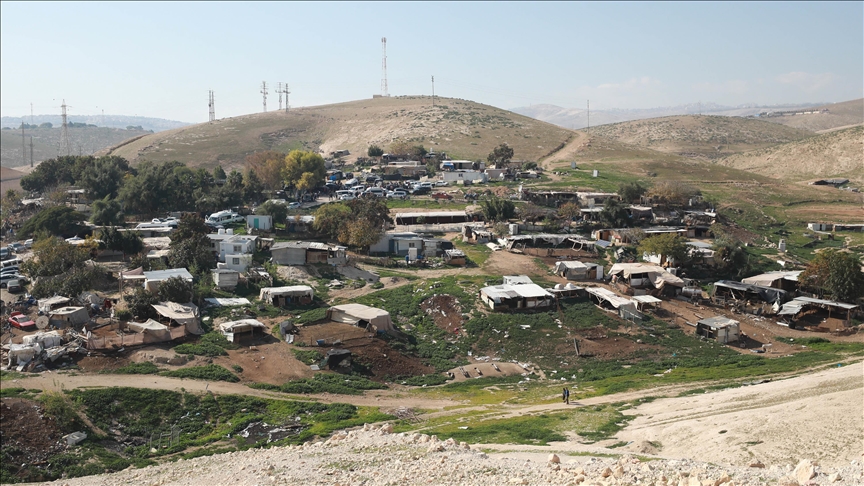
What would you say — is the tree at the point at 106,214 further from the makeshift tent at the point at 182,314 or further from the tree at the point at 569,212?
the tree at the point at 569,212

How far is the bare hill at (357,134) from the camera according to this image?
297 ft

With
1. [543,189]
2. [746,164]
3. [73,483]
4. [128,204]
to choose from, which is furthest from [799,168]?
[73,483]

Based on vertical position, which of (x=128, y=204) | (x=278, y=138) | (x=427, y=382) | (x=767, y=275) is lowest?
(x=427, y=382)

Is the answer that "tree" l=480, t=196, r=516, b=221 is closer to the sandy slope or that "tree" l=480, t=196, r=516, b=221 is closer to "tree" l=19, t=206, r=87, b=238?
the sandy slope

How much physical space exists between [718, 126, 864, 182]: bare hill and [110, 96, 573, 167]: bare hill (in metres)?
27.8

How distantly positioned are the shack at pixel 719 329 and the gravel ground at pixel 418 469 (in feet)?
58.9

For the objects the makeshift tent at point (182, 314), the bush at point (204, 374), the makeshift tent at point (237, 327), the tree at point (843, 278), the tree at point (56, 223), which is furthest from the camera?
the tree at point (56, 223)

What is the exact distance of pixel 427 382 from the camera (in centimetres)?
2661

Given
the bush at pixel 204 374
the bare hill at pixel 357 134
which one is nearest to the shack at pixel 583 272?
the bush at pixel 204 374

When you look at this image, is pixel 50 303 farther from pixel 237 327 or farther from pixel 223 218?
pixel 223 218

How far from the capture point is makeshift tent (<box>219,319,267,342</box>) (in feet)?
93.8

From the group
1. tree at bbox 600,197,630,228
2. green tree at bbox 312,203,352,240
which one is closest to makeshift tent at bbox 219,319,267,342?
green tree at bbox 312,203,352,240

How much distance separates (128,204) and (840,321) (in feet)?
166

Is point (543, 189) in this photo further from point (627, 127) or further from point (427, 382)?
point (627, 127)
